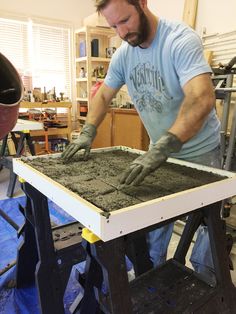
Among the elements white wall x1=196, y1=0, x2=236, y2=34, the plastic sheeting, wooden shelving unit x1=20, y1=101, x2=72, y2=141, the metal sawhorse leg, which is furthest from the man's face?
wooden shelving unit x1=20, y1=101, x2=72, y2=141

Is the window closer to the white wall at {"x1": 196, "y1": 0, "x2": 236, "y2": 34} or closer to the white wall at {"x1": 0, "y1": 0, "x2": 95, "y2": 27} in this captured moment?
the white wall at {"x1": 0, "y1": 0, "x2": 95, "y2": 27}

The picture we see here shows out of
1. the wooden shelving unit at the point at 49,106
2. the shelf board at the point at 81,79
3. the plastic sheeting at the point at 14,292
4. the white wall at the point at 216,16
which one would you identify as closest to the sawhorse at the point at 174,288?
the plastic sheeting at the point at 14,292

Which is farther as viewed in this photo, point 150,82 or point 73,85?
point 73,85

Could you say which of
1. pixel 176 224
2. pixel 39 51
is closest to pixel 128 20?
pixel 176 224

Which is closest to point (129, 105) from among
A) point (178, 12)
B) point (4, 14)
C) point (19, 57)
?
point (178, 12)

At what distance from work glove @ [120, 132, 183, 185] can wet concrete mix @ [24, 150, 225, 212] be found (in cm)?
3

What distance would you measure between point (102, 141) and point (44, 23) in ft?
6.95

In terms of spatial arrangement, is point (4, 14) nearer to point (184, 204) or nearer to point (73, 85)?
point (73, 85)

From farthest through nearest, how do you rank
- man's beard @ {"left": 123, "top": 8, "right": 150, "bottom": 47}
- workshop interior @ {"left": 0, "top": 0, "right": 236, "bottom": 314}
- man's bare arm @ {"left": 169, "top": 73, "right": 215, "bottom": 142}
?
1. man's beard @ {"left": 123, "top": 8, "right": 150, "bottom": 47}
2. man's bare arm @ {"left": 169, "top": 73, "right": 215, "bottom": 142}
3. workshop interior @ {"left": 0, "top": 0, "right": 236, "bottom": 314}

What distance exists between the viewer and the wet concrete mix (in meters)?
0.78

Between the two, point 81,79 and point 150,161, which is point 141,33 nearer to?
point 150,161

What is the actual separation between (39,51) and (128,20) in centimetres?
368

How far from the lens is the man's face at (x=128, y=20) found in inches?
40.4

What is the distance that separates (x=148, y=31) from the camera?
1.11m
